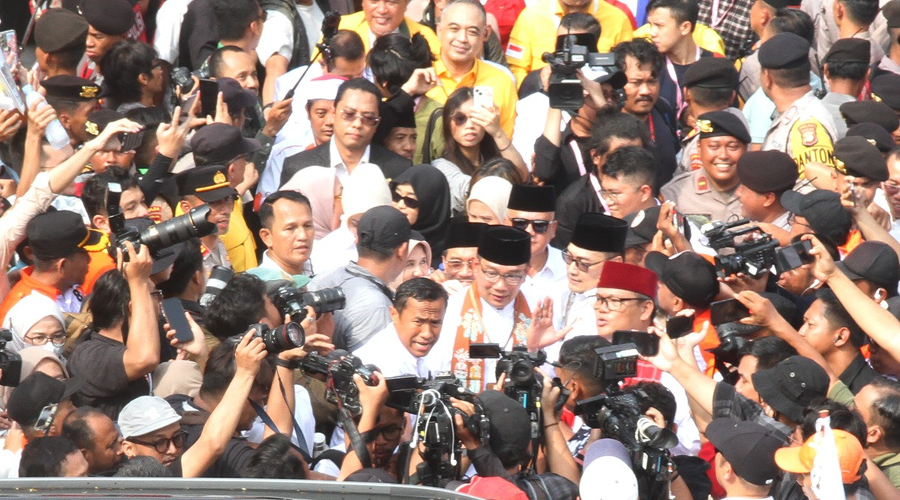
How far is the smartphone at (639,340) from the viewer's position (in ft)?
19.9

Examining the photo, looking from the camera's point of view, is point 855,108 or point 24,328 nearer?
point 24,328

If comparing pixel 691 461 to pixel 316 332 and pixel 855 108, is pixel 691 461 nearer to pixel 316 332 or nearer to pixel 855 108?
pixel 316 332

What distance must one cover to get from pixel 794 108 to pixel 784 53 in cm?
33

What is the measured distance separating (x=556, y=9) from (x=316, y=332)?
13.8ft

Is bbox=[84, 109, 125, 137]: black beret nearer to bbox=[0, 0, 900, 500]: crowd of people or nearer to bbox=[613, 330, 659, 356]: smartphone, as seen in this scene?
bbox=[0, 0, 900, 500]: crowd of people

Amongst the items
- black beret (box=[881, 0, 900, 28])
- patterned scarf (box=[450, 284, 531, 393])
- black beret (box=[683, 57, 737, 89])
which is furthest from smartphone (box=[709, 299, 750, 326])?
black beret (box=[881, 0, 900, 28])

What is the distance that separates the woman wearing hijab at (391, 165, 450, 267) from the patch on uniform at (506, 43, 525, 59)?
2.15 m

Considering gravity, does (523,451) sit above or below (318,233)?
above

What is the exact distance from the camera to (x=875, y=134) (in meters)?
8.41

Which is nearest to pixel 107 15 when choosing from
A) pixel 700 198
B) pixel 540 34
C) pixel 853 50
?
pixel 540 34

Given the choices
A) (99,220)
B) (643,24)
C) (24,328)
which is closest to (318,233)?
(99,220)

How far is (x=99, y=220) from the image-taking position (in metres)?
7.49

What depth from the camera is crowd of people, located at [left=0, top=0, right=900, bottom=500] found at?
5.74 metres

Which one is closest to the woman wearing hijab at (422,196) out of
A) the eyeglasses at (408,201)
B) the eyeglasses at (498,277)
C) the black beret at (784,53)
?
the eyeglasses at (408,201)
